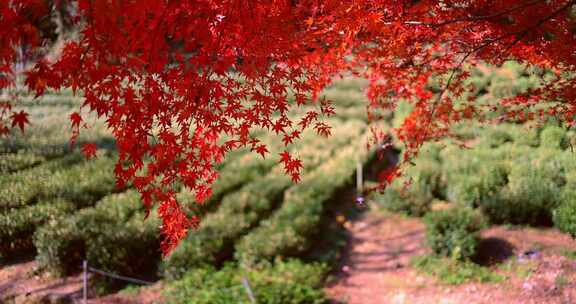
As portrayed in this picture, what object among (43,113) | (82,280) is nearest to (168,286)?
(82,280)

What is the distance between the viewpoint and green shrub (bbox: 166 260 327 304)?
21.8ft

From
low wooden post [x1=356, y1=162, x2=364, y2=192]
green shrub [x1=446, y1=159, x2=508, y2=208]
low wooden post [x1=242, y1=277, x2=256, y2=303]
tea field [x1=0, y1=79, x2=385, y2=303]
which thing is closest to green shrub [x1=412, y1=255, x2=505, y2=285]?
tea field [x1=0, y1=79, x2=385, y2=303]

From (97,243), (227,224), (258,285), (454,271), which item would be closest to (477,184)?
(454,271)

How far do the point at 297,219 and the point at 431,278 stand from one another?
2.41 m

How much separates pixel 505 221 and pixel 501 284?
2.08 metres

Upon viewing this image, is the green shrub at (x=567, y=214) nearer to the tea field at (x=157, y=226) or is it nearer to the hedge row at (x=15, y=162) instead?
the tea field at (x=157, y=226)

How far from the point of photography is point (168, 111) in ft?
12.6

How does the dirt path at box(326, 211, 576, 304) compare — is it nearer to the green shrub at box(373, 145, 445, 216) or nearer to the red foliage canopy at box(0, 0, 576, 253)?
the green shrub at box(373, 145, 445, 216)

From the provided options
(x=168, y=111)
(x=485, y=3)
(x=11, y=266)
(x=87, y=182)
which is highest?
(x=485, y=3)

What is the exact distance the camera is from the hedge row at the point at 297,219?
26.1 ft

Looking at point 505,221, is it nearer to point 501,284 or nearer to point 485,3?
point 501,284

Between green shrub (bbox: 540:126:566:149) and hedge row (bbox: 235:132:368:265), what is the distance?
4.18 metres

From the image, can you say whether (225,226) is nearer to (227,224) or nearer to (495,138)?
(227,224)

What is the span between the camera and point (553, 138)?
10.7m
